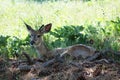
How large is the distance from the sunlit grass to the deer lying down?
2.19m

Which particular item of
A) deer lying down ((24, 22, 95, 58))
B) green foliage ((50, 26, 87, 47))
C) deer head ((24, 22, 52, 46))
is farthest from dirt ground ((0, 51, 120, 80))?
green foliage ((50, 26, 87, 47))

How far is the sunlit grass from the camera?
40.4 feet

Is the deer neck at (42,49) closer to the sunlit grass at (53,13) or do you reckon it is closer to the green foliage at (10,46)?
the green foliage at (10,46)

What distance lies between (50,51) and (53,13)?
5974 mm

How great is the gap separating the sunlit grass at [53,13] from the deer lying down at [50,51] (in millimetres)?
2192

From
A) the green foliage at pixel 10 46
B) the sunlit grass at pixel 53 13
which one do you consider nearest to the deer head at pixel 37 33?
the green foliage at pixel 10 46

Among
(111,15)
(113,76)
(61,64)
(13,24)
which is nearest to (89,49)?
(61,64)

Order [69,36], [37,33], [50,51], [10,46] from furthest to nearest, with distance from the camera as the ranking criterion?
1. [69,36]
2. [37,33]
3. [50,51]
4. [10,46]

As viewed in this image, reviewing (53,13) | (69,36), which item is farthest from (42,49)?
(53,13)

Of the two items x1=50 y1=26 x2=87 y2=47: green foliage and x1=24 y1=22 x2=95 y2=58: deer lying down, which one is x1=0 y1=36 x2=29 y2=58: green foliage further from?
x1=50 y1=26 x2=87 y2=47: green foliage

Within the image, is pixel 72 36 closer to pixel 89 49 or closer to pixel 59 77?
pixel 89 49

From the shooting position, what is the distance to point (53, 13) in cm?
1444

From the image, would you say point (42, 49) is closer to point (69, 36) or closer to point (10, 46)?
point (10, 46)

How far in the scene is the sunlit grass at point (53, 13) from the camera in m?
12.3
